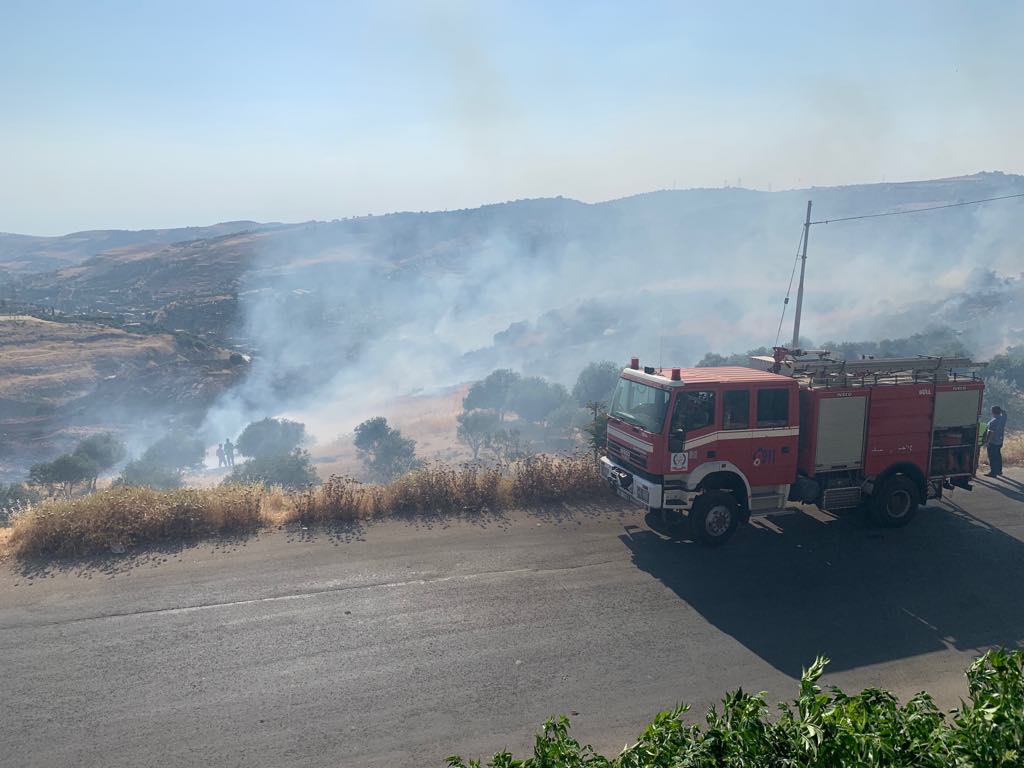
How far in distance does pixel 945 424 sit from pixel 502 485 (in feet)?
21.8

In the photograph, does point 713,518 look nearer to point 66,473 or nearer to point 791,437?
point 791,437

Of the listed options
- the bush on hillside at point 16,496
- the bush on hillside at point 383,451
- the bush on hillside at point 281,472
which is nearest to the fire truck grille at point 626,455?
the bush on hillside at point 16,496

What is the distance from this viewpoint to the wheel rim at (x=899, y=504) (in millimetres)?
10484

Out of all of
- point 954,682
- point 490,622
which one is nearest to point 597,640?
point 490,622

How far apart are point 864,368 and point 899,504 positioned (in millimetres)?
2065

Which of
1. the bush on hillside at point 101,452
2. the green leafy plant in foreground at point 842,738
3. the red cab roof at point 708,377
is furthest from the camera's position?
the bush on hillside at point 101,452

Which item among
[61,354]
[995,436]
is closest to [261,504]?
[995,436]

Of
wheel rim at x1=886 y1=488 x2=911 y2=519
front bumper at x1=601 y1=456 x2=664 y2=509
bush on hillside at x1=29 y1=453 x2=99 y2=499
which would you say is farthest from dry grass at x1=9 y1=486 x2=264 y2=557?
bush on hillside at x1=29 y1=453 x2=99 y2=499

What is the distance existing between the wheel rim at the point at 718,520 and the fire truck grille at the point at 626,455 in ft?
3.63

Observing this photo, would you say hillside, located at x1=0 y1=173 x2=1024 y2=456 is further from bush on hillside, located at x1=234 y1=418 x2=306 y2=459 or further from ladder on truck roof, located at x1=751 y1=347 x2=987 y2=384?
ladder on truck roof, located at x1=751 y1=347 x2=987 y2=384

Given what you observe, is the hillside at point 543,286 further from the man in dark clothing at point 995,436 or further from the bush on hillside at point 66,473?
the man in dark clothing at point 995,436

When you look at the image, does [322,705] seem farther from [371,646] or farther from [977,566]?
[977,566]

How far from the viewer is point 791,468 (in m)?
9.97

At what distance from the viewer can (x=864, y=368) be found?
10547 mm
